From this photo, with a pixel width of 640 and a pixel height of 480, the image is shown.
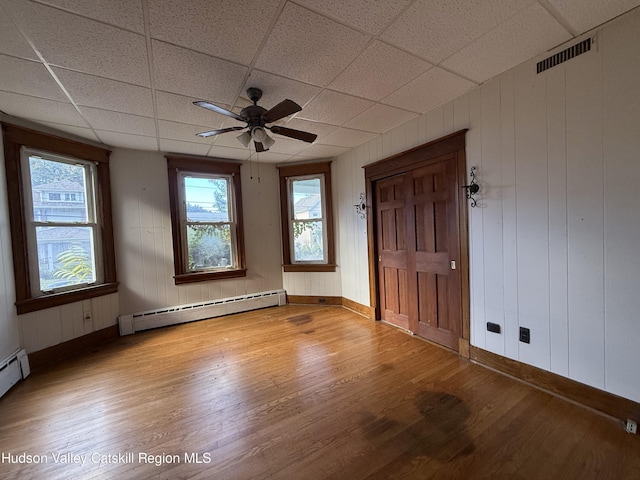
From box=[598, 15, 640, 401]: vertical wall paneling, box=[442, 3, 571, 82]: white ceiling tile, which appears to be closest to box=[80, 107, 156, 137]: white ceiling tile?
box=[442, 3, 571, 82]: white ceiling tile

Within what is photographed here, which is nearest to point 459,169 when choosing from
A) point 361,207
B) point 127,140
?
point 361,207

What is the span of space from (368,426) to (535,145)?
7.93 feet

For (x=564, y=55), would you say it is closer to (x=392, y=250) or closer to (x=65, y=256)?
(x=392, y=250)

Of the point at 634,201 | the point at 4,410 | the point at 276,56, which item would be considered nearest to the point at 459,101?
the point at 634,201

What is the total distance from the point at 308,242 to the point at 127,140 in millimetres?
2947

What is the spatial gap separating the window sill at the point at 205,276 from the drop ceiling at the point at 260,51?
7.14 feet

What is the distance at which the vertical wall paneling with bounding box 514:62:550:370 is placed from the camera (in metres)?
→ 1.95

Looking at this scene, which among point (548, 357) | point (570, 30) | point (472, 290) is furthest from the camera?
point (472, 290)

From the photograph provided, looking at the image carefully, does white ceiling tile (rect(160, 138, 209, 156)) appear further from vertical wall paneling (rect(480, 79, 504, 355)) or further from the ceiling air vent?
the ceiling air vent

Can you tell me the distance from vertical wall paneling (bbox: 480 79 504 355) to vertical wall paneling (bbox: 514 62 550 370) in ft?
0.46

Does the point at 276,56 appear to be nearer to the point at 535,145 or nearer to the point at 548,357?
the point at 535,145

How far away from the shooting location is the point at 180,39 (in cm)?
161

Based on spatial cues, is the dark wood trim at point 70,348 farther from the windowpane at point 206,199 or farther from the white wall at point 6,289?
the windowpane at point 206,199

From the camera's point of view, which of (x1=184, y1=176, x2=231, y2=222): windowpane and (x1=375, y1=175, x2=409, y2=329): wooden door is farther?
(x1=184, y1=176, x2=231, y2=222): windowpane
